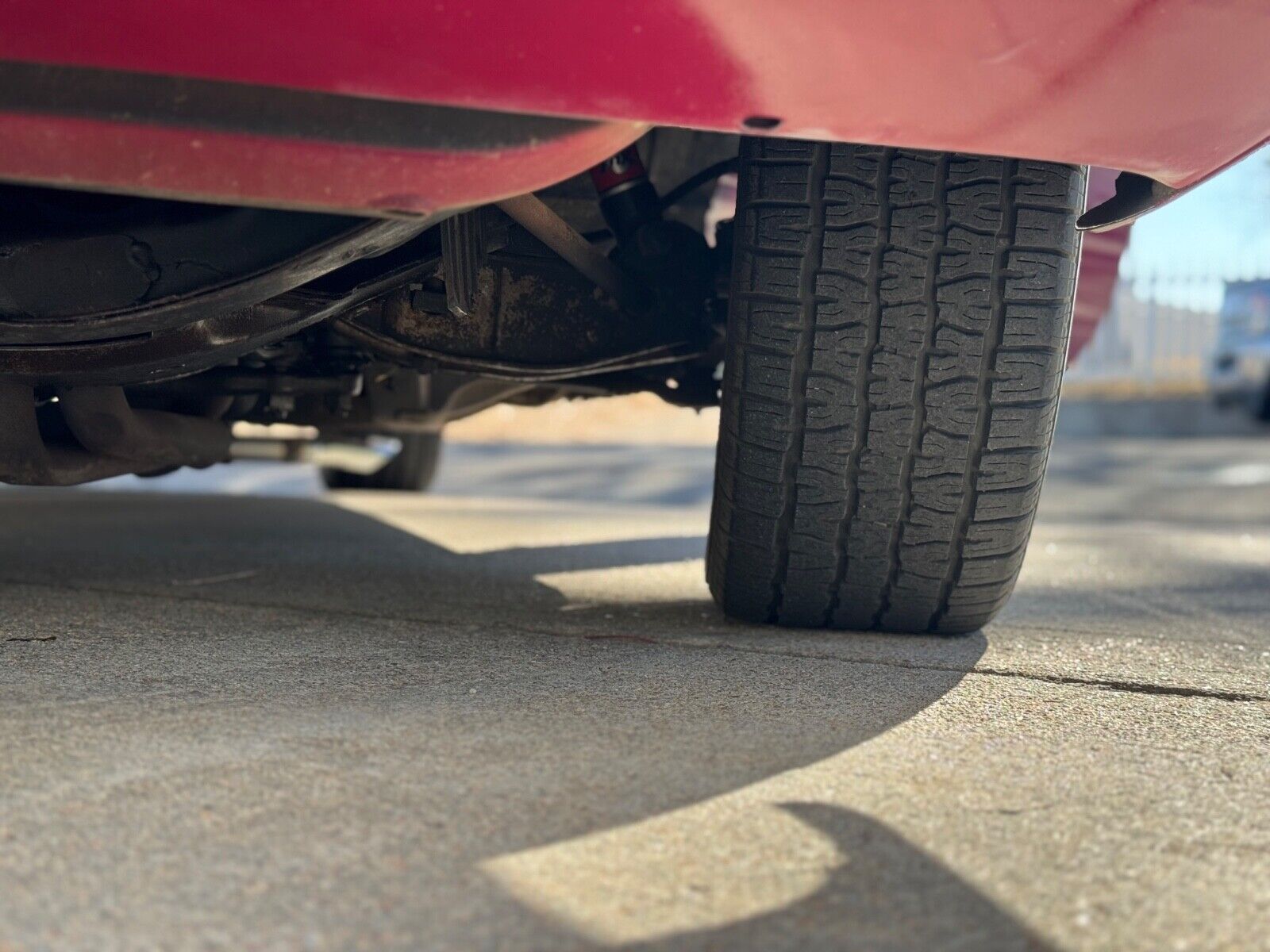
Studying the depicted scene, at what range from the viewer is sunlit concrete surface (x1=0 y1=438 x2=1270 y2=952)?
38.3 inches

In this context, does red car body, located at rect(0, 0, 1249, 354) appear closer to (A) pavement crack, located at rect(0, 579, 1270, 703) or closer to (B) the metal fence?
(A) pavement crack, located at rect(0, 579, 1270, 703)

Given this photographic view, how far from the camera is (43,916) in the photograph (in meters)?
0.93

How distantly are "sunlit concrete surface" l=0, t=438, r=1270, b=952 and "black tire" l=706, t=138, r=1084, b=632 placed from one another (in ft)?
Answer: 0.56

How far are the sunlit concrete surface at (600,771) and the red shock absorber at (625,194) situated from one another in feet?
2.14

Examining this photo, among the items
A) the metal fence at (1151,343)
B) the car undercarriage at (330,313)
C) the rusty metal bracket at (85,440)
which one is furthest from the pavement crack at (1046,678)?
the metal fence at (1151,343)

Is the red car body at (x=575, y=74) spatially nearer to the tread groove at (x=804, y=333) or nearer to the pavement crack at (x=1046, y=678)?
the tread groove at (x=804, y=333)

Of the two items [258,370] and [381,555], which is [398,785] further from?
[381,555]

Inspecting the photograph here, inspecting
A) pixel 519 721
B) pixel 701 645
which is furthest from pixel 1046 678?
pixel 519 721

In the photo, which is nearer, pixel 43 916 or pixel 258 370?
pixel 43 916

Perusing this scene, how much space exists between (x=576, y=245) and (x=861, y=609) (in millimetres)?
697

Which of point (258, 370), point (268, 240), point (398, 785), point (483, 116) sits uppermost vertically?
point (483, 116)

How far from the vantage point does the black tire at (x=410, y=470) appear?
17.6 ft

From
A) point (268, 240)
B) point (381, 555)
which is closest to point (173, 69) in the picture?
point (268, 240)

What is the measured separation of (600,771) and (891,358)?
0.77 metres
